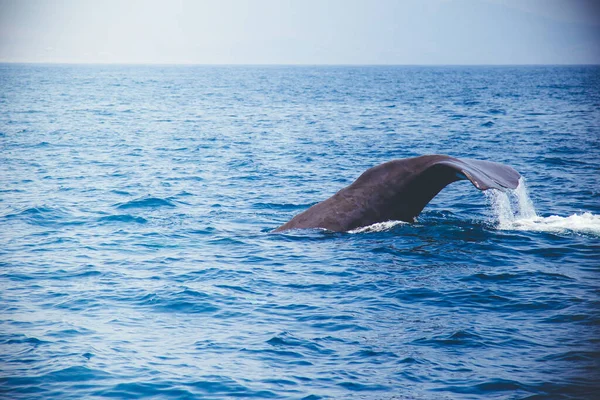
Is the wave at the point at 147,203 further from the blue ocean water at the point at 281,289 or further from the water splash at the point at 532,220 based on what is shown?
the water splash at the point at 532,220

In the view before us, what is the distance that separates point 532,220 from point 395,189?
5.88m

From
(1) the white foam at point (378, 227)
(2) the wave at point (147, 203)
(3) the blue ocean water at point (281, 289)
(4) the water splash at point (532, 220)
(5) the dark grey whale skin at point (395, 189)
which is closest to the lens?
(3) the blue ocean water at point (281, 289)

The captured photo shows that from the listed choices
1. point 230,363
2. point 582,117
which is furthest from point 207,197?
A: point 582,117

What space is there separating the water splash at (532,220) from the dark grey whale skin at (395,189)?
3.18 meters

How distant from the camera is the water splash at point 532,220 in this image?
17797 mm

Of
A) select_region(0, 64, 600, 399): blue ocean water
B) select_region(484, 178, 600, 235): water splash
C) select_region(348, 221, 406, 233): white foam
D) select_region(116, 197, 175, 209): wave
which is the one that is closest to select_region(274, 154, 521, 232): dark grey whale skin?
select_region(348, 221, 406, 233): white foam

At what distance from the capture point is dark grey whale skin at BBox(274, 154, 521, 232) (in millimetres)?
13320

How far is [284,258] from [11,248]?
7049mm

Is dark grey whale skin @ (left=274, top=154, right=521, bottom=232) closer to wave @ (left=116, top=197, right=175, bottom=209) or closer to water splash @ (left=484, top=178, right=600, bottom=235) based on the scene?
water splash @ (left=484, top=178, right=600, bottom=235)

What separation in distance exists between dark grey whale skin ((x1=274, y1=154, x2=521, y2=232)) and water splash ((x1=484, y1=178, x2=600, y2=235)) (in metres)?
3.18

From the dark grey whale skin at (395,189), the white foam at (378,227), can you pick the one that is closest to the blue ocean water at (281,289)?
the white foam at (378,227)

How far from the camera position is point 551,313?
11992 mm

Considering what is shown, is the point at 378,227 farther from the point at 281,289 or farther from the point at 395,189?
the point at 281,289

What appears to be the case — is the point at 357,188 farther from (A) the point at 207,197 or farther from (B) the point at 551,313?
(A) the point at 207,197
